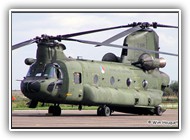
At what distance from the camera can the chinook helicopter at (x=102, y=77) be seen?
2583cm

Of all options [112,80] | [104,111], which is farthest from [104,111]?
[112,80]

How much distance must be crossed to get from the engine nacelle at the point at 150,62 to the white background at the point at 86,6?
10146 millimetres

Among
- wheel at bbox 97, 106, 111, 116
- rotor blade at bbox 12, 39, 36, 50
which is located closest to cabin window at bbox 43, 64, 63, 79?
rotor blade at bbox 12, 39, 36, 50

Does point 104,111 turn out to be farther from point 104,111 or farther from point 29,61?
point 29,61

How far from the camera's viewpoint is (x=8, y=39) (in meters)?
19.4

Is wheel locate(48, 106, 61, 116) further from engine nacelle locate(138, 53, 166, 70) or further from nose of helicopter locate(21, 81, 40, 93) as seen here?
engine nacelle locate(138, 53, 166, 70)

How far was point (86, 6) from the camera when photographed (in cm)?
1939

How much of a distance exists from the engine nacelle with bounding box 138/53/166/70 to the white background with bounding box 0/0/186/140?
1015cm

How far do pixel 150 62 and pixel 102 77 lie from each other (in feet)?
11.0

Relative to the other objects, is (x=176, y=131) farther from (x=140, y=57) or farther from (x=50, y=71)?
(x=140, y=57)

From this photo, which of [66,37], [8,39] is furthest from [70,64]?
[8,39]

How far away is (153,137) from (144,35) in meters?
11.8

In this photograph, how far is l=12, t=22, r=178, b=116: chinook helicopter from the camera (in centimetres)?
2583

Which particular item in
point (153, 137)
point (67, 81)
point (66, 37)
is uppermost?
point (66, 37)
